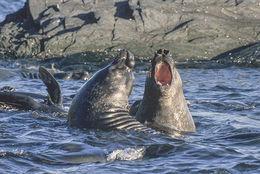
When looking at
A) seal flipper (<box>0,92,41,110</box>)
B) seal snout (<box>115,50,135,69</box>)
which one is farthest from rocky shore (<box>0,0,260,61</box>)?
seal snout (<box>115,50,135,69</box>)

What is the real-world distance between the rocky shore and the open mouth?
11.3m

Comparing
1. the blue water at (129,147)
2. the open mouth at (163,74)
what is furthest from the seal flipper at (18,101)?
the open mouth at (163,74)

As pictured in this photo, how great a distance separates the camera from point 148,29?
765 inches

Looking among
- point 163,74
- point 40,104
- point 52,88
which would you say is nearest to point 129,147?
point 163,74

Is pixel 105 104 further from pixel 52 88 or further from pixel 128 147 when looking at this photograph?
pixel 52 88

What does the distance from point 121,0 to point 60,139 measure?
15.0m

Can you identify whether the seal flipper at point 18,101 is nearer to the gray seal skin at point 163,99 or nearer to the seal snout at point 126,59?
the seal snout at point 126,59

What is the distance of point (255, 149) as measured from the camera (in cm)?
600

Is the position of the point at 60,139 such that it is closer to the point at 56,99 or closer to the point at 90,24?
the point at 56,99

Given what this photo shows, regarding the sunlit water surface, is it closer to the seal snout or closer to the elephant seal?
the elephant seal

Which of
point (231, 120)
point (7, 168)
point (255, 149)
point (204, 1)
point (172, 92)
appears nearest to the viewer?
point (7, 168)

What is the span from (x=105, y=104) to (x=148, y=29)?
13147mm

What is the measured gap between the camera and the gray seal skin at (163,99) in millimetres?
6578

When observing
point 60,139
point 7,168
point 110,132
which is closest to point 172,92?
point 110,132
